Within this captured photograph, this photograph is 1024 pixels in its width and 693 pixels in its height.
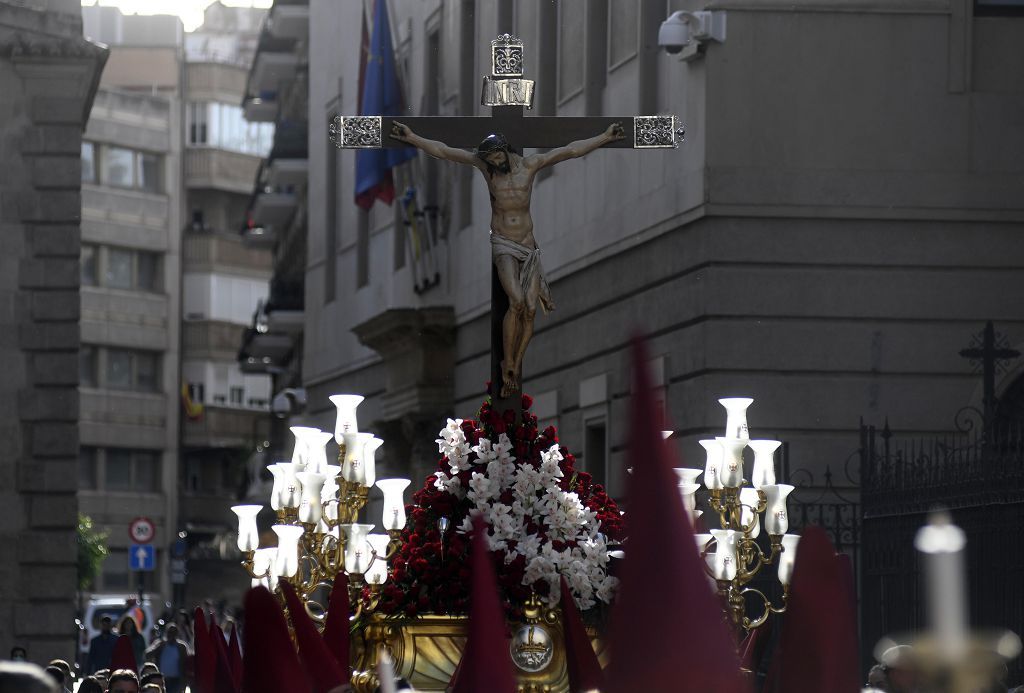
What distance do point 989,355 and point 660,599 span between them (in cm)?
1324

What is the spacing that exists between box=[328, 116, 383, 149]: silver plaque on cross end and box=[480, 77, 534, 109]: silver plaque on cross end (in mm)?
643

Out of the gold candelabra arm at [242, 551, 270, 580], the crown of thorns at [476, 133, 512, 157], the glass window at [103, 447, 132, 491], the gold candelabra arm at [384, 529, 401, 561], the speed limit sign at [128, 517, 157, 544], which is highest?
the glass window at [103, 447, 132, 491]

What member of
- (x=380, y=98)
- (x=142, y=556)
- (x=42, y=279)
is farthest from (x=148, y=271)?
(x=42, y=279)

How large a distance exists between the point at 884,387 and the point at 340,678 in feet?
41.4

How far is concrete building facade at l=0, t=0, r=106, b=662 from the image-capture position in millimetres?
22312

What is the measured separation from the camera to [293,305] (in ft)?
140

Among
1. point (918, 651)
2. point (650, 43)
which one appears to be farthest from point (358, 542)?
point (650, 43)

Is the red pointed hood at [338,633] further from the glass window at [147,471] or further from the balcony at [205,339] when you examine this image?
the balcony at [205,339]

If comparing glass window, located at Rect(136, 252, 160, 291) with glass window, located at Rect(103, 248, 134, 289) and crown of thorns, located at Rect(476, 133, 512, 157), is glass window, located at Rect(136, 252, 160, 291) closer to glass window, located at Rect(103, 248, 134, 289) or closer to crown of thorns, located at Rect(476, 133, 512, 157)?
glass window, located at Rect(103, 248, 134, 289)

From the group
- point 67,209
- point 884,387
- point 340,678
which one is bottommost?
point 340,678

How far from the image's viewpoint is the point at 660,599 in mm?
3145

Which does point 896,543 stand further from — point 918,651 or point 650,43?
point 918,651

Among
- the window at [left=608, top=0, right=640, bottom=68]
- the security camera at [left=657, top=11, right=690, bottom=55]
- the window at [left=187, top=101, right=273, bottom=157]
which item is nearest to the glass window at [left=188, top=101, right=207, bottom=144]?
the window at [left=187, top=101, right=273, bottom=157]

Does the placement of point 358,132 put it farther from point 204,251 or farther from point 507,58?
point 204,251
